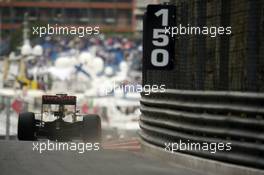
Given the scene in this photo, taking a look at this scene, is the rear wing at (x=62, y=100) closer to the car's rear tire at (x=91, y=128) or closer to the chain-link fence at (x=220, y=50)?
the car's rear tire at (x=91, y=128)

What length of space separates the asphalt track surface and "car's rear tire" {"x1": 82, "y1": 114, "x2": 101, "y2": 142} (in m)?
0.52

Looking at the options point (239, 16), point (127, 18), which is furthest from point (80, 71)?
point (127, 18)

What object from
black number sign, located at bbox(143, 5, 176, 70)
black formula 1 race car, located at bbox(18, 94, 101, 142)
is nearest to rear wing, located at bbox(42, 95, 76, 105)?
black formula 1 race car, located at bbox(18, 94, 101, 142)

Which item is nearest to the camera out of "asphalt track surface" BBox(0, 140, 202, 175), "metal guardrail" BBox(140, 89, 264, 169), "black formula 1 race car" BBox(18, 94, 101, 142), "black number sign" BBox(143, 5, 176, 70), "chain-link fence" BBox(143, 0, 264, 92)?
"metal guardrail" BBox(140, 89, 264, 169)

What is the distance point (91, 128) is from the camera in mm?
16516

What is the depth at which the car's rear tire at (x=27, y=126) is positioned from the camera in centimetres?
1675

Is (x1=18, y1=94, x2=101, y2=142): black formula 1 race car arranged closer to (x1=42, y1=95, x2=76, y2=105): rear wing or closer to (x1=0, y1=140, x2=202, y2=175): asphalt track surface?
(x1=42, y1=95, x2=76, y2=105): rear wing

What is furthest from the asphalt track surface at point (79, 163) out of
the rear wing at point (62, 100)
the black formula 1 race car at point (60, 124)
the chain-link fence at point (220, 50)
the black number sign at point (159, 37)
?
the black number sign at point (159, 37)

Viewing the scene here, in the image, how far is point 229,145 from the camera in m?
11.6

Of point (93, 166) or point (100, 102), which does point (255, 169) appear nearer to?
point (93, 166)

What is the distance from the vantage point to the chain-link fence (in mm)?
11453

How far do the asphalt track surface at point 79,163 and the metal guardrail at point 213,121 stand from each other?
0.52 metres

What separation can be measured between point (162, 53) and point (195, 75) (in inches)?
33.2

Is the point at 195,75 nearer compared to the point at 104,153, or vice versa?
the point at 195,75
